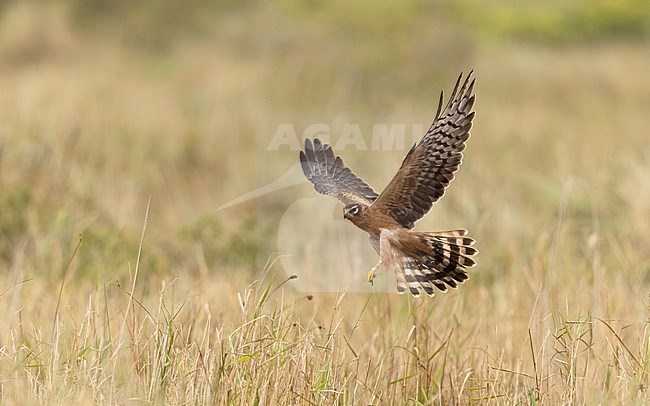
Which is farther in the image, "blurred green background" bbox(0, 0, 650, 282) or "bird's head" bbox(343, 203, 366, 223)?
→ "blurred green background" bbox(0, 0, 650, 282)

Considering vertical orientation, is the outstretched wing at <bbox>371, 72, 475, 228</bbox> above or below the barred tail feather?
above

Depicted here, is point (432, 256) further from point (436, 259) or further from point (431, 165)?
point (431, 165)

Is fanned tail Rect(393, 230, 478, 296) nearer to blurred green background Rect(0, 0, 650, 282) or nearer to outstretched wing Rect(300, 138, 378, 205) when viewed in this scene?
outstretched wing Rect(300, 138, 378, 205)

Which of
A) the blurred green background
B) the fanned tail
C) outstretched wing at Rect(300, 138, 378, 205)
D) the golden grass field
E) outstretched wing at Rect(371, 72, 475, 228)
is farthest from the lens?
the blurred green background

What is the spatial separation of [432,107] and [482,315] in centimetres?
1056

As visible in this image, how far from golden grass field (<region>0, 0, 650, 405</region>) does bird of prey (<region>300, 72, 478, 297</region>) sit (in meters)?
0.46

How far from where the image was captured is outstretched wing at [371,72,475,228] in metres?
3.20

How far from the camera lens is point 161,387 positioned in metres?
3.36

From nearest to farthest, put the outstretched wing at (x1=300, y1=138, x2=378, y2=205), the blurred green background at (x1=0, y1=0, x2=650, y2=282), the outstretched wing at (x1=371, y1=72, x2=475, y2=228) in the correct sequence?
the outstretched wing at (x1=371, y1=72, x2=475, y2=228) < the outstretched wing at (x1=300, y1=138, x2=378, y2=205) < the blurred green background at (x1=0, y1=0, x2=650, y2=282)

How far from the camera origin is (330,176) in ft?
12.9

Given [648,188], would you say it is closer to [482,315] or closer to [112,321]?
[482,315]

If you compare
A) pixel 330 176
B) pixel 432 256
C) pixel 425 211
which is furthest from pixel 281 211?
pixel 432 256

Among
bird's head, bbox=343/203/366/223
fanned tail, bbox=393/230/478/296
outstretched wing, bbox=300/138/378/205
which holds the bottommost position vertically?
fanned tail, bbox=393/230/478/296

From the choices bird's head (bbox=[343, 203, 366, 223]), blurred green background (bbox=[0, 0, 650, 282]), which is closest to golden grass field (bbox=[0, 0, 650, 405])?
blurred green background (bbox=[0, 0, 650, 282])
